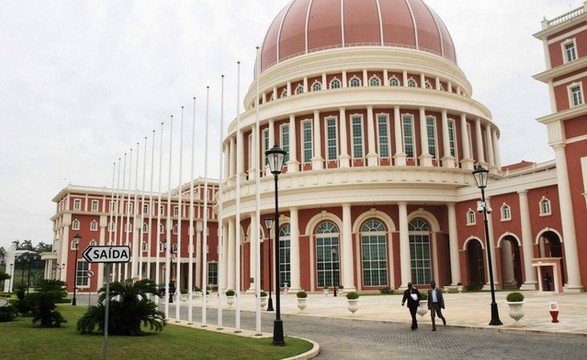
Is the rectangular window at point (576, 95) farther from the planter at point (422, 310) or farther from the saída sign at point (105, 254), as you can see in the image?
the saída sign at point (105, 254)

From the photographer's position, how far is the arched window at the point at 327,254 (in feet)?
147

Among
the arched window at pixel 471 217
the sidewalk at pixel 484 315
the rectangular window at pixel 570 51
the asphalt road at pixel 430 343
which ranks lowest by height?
the asphalt road at pixel 430 343

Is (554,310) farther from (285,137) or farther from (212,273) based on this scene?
(212,273)

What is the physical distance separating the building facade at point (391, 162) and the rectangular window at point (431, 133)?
0.10m

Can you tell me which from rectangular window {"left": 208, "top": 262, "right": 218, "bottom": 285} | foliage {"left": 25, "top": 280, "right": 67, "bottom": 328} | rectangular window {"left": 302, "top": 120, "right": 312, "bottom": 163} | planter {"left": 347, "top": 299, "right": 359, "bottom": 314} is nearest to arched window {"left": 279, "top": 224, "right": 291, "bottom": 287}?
rectangular window {"left": 302, "top": 120, "right": 312, "bottom": 163}

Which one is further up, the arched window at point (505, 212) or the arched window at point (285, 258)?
the arched window at point (505, 212)

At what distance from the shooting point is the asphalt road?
12750mm

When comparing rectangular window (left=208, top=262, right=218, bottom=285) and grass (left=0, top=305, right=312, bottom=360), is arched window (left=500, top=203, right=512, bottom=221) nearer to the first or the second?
grass (left=0, top=305, right=312, bottom=360)

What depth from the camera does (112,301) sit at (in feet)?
51.2

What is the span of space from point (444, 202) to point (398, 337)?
3034 centimetres

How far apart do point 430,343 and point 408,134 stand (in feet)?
113

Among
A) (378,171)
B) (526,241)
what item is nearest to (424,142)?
(378,171)

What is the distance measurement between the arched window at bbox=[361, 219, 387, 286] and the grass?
2934 centimetres

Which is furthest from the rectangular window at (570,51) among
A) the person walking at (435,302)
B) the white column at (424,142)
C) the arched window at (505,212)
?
the person walking at (435,302)
